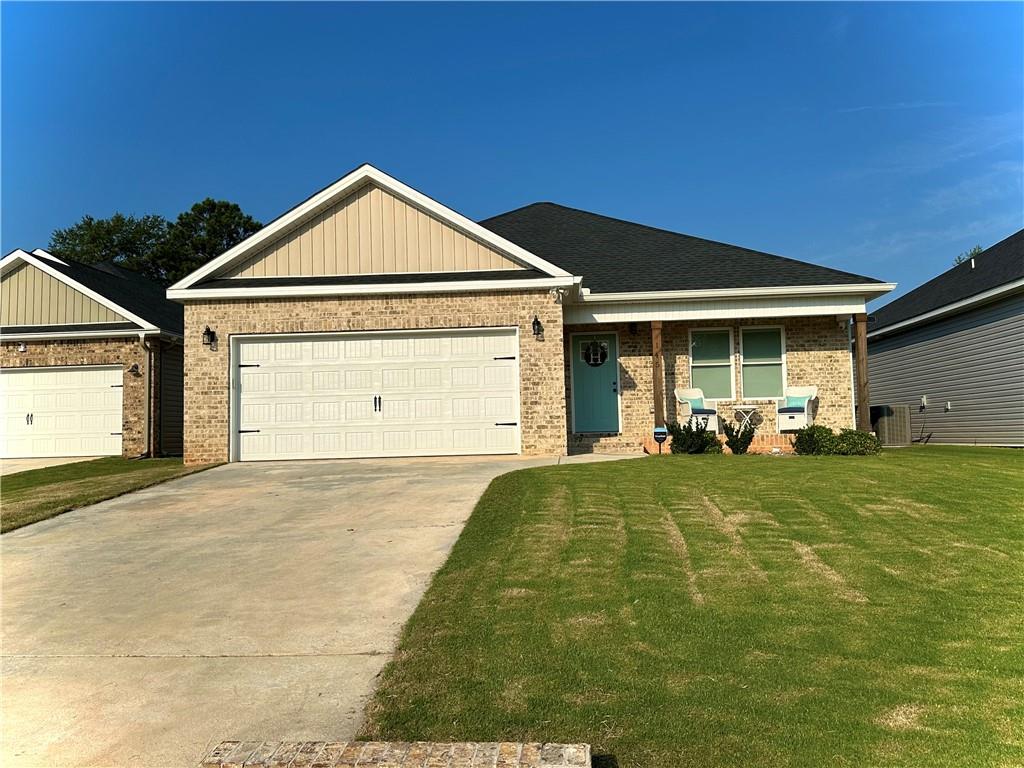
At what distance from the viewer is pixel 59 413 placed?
1695 centimetres

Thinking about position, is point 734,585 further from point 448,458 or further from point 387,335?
point 387,335

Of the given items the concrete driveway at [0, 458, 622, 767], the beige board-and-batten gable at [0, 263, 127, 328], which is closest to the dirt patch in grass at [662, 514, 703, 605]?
the concrete driveway at [0, 458, 622, 767]

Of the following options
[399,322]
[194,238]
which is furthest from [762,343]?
[194,238]

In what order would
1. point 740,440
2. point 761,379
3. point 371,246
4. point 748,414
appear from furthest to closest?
point 761,379 → point 748,414 → point 371,246 → point 740,440

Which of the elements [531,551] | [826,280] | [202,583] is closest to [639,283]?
[826,280]

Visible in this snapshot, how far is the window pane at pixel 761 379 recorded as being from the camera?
1485cm

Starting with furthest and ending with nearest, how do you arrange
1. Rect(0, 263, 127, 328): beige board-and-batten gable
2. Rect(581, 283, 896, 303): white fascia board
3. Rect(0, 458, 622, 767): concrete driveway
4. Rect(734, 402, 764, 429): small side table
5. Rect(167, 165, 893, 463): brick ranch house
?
Rect(0, 263, 127, 328): beige board-and-batten gable < Rect(734, 402, 764, 429): small side table < Rect(581, 283, 896, 303): white fascia board < Rect(167, 165, 893, 463): brick ranch house < Rect(0, 458, 622, 767): concrete driveway

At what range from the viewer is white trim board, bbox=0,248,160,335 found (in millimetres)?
17000

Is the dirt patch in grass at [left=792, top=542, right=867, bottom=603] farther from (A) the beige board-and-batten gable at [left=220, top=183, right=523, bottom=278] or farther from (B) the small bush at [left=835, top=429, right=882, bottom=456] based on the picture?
(A) the beige board-and-batten gable at [left=220, top=183, right=523, bottom=278]

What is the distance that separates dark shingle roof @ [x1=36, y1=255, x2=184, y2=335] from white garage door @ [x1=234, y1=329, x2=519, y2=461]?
5656mm

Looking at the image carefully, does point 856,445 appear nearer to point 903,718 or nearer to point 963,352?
point 963,352

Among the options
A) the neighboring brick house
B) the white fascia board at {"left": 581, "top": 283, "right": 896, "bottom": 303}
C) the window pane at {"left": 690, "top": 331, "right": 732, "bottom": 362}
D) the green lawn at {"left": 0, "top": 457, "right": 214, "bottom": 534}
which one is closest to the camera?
the green lawn at {"left": 0, "top": 457, "right": 214, "bottom": 534}

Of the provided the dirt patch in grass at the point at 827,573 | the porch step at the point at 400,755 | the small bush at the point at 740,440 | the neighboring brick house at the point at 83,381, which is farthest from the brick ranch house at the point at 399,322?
the porch step at the point at 400,755

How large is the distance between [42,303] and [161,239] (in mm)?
33075
